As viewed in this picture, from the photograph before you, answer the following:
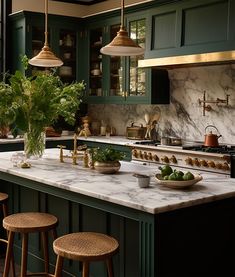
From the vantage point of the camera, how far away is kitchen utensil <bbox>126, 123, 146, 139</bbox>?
19.9 feet

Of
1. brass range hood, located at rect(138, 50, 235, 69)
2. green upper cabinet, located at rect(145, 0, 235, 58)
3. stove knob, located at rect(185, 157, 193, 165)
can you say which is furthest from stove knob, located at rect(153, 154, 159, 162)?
green upper cabinet, located at rect(145, 0, 235, 58)

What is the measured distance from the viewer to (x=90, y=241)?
2.63 metres

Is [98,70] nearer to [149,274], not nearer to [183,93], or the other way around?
[183,93]

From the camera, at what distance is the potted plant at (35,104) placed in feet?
12.6

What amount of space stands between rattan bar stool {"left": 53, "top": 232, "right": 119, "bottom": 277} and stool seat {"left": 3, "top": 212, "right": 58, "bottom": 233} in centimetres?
39

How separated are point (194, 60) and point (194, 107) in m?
0.92

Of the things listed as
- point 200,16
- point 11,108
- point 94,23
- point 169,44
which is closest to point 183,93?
point 169,44

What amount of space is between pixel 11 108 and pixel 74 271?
136cm

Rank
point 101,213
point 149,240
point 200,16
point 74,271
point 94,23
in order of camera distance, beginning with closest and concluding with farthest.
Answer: point 149,240 < point 101,213 < point 74,271 < point 200,16 < point 94,23

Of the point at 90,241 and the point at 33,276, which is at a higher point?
the point at 90,241

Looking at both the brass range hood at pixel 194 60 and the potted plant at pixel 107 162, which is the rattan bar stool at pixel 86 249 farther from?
the brass range hood at pixel 194 60

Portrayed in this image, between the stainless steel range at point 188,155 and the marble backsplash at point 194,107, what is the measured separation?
20.9 inches

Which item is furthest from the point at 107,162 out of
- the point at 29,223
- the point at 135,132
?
the point at 135,132

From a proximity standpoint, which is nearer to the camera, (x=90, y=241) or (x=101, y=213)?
(x=90, y=241)
